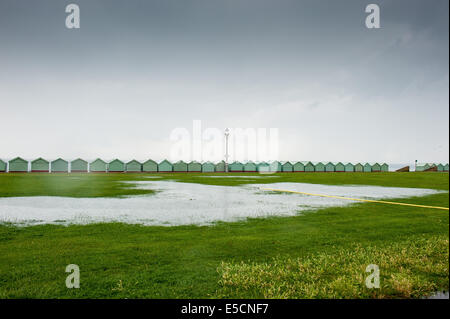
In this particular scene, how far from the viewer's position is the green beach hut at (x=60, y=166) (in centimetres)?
5272

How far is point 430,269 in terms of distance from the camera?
4.46 meters

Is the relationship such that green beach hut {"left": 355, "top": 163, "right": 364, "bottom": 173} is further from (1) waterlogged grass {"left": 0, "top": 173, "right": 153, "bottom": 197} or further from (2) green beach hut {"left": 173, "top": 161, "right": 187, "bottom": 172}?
(1) waterlogged grass {"left": 0, "top": 173, "right": 153, "bottom": 197}

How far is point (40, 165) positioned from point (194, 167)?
97.1 feet

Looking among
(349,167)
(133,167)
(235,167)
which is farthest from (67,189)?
(349,167)

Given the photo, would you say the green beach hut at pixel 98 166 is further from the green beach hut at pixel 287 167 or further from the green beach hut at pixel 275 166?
the green beach hut at pixel 287 167

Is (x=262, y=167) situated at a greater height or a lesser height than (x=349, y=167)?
greater

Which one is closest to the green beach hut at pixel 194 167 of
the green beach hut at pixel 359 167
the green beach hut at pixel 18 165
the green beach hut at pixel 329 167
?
the green beach hut at pixel 18 165

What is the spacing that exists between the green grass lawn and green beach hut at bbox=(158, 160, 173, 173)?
2114 inches

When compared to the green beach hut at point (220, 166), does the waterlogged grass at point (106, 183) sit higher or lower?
lower

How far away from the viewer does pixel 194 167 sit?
210ft

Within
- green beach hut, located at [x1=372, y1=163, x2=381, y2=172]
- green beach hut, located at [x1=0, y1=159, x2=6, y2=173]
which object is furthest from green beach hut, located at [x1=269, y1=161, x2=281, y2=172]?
green beach hut, located at [x1=0, y1=159, x2=6, y2=173]

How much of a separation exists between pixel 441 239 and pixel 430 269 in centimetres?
236

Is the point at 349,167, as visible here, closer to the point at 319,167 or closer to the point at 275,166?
the point at 319,167
